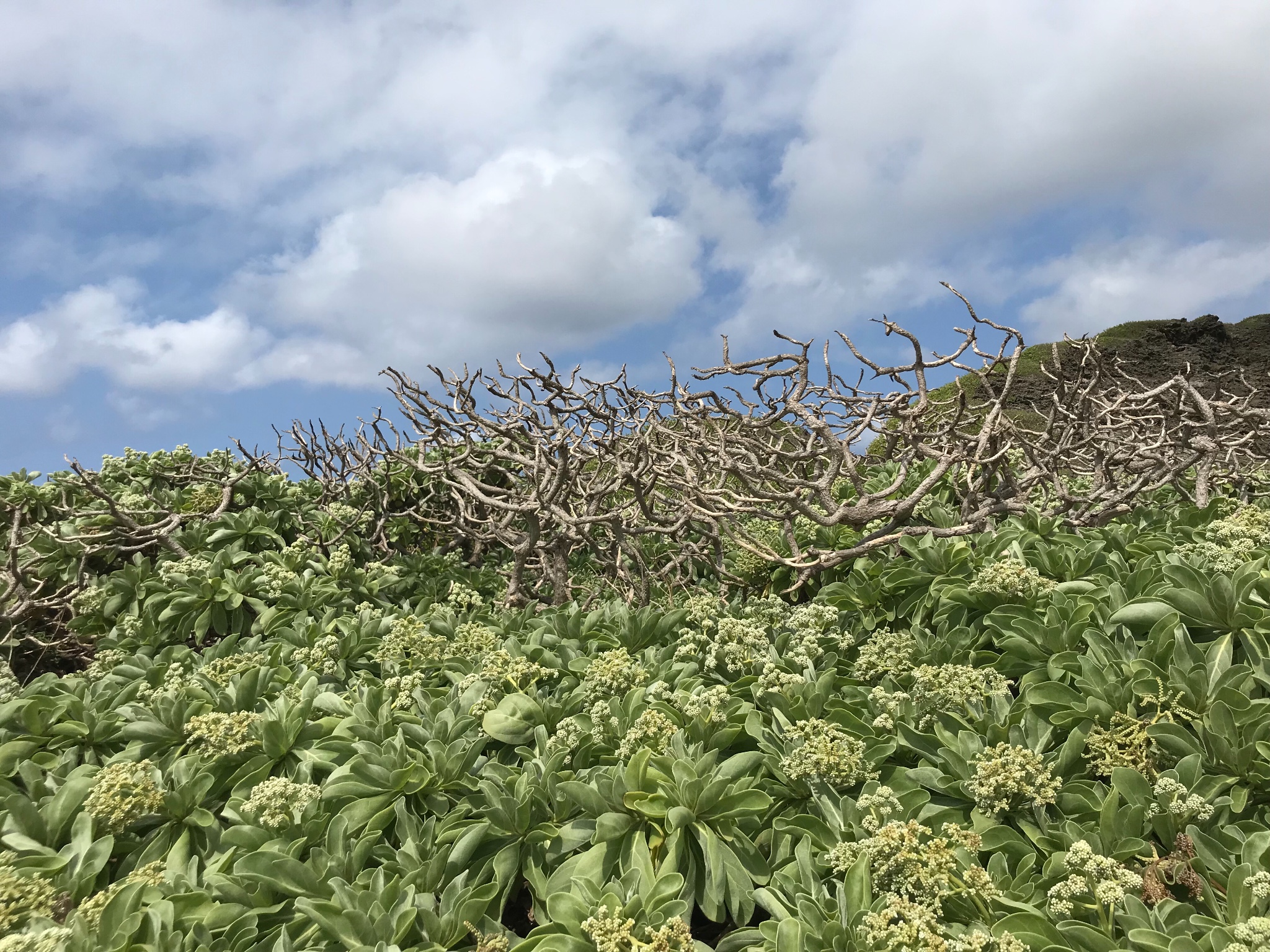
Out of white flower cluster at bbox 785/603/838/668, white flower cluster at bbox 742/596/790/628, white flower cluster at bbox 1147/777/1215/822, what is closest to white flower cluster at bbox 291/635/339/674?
white flower cluster at bbox 742/596/790/628

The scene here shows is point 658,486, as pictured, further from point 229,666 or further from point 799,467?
point 229,666

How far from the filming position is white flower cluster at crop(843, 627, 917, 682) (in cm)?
309

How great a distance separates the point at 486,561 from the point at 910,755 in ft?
18.6

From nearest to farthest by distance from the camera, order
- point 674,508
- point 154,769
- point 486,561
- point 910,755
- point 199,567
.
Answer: point 910,755 → point 154,769 → point 199,567 → point 674,508 → point 486,561

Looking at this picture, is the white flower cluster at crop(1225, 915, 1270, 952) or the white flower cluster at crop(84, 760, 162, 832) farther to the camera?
the white flower cluster at crop(84, 760, 162, 832)

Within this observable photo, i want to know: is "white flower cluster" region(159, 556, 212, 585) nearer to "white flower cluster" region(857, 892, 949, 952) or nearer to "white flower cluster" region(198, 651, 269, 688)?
"white flower cluster" region(198, 651, 269, 688)

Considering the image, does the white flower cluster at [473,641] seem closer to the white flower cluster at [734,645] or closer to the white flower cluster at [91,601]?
the white flower cluster at [734,645]

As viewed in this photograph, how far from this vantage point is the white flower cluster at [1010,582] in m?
3.19

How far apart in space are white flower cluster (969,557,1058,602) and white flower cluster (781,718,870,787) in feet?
3.67

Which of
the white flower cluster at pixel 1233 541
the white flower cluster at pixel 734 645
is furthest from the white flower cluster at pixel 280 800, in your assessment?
the white flower cluster at pixel 1233 541

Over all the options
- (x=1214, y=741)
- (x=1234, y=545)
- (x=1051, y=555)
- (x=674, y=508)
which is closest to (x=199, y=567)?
(x=674, y=508)

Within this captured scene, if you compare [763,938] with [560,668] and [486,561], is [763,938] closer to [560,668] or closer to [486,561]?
[560,668]

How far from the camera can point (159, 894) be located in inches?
92.3

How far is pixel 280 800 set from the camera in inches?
99.3
